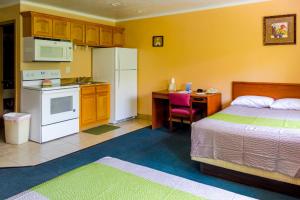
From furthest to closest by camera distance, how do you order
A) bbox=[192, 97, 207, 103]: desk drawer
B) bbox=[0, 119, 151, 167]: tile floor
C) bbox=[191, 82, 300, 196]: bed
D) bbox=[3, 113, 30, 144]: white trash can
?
1. bbox=[192, 97, 207, 103]: desk drawer
2. bbox=[3, 113, 30, 144]: white trash can
3. bbox=[0, 119, 151, 167]: tile floor
4. bbox=[191, 82, 300, 196]: bed

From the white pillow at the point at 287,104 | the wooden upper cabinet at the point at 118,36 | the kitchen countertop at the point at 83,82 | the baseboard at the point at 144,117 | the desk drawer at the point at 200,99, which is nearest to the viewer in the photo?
the white pillow at the point at 287,104

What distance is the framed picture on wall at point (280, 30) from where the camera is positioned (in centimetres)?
407

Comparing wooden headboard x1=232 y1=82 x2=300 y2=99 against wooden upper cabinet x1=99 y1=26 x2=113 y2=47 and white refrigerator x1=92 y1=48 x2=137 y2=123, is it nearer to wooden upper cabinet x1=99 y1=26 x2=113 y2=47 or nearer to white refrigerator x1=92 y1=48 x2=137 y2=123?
white refrigerator x1=92 y1=48 x2=137 y2=123

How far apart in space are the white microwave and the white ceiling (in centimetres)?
70

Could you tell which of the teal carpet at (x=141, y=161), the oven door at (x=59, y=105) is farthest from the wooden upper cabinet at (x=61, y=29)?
the teal carpet at (x=141, y=161)

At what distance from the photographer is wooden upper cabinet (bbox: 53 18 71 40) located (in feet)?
14.7

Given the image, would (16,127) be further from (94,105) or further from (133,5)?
(133,5)

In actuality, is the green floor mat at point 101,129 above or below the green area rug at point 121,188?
below

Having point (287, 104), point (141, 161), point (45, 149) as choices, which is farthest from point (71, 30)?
point (287, 104)

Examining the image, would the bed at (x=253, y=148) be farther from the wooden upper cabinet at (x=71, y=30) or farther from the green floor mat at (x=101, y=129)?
the wooden upper cabinet at (x=71, y=30)

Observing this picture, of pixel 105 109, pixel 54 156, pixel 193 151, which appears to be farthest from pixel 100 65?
pixel 193 151

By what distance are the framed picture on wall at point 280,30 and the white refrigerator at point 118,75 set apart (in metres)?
2.73

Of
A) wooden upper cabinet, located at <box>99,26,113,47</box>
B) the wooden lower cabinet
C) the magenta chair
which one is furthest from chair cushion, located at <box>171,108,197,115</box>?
wooden upper cabinet, located at <box>99,26,113,47</box>

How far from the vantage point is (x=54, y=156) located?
3551mm
